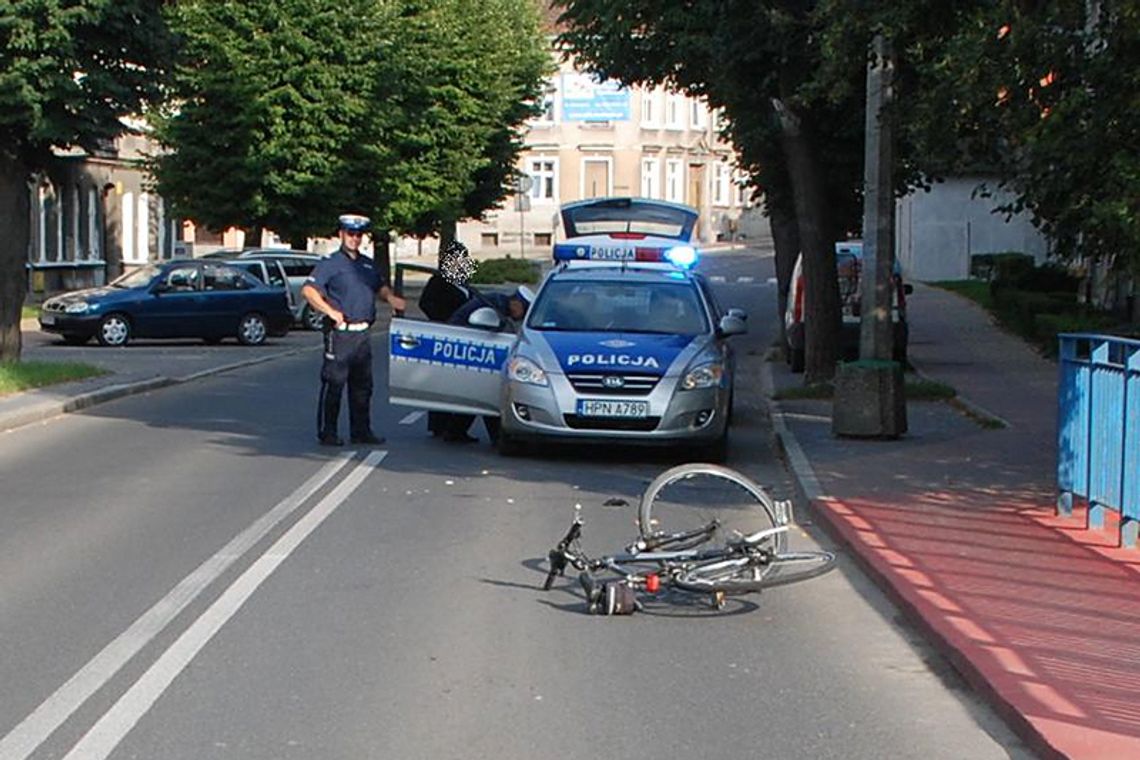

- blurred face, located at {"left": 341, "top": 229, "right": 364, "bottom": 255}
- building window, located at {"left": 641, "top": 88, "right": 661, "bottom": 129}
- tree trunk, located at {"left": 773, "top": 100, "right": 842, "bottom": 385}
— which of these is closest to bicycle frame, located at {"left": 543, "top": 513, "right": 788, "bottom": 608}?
blurred face, located at {"left": 341, "top": 229, "right": 364, "bottom": 255}

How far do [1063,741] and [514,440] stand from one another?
1005 centimetres

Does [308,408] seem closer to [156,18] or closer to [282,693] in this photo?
[156,18]

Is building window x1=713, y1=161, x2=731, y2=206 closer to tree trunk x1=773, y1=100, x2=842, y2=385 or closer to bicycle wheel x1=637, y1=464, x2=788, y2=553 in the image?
tree trunk x1=773, y1=100, x2=842, y2=385

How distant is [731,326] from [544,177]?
76.4 m

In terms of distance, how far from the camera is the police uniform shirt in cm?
1659

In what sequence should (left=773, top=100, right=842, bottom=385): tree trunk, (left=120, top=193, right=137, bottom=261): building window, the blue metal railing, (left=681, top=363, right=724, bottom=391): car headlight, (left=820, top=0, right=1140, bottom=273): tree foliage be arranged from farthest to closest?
(left=120, top=193, right=137, bottom=261): building window < (left=773, top=100, right=842, bottom=385): tree trunk < (left=681, top=363, right=724, bottom=391): car headlight < (left=820, top=0, right=1140, bottom=273): tree foliage < the blue metal railing

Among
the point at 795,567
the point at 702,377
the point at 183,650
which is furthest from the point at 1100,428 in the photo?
the point at 183,650

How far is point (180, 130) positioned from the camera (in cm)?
4478

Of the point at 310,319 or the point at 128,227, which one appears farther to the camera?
the point at 128,227

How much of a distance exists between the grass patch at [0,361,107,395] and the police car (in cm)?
676

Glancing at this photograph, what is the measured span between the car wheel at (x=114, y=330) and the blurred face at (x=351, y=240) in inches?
686

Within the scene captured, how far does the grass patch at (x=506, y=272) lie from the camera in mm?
63125

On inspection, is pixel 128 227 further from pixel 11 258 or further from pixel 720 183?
pixel 720 183

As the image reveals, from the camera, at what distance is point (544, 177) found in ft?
304
